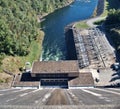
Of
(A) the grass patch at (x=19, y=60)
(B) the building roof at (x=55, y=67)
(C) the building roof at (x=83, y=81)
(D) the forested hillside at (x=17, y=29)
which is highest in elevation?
(D) the forested hillside at (x=17, y=29)

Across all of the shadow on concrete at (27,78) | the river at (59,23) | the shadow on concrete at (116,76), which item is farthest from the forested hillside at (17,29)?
the shadow on concrete at (116,76)

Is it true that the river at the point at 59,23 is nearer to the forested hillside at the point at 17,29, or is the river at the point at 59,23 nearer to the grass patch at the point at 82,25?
the forested hillside at the point at 17,29

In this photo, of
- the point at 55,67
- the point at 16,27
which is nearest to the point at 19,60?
the point at 55,67

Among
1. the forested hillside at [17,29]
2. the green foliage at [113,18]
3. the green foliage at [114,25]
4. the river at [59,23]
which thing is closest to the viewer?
the forested hillside at [17,29]

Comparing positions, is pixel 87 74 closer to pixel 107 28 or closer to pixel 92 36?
pixel 92 36

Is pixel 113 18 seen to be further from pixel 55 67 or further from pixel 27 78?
pixel 27 78

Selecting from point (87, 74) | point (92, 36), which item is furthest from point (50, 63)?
point (92, 36)

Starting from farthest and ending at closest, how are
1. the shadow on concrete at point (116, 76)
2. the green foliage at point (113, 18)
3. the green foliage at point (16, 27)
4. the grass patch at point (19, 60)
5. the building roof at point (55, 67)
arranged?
the green foliage at point (113, 18) < the green foliage at point (16, 27) < the grass patch at point (19, 60) < the shadow on concrete at point (116, 76) < the building roof at point (55, 67)
